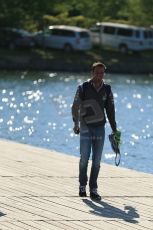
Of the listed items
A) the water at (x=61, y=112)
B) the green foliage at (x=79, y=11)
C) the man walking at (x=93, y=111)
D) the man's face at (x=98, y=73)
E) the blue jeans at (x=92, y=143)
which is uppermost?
the man's face at (x=98, y=73)

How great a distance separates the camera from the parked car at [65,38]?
51375 mm

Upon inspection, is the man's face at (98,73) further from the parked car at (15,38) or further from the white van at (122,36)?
the white van at (122,36)

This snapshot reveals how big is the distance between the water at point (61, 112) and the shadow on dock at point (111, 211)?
667 cm

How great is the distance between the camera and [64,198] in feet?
31.8

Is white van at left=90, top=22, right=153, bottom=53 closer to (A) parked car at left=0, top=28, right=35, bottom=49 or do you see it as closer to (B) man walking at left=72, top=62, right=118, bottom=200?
(A) parked car at left=0, top=28, right=35, bottom=49

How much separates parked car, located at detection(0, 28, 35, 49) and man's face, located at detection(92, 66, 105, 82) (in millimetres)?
41393

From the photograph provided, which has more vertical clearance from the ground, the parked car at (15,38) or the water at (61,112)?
the parked car at (15,38)

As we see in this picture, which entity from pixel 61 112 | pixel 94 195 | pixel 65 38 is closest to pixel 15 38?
pixel 65 38

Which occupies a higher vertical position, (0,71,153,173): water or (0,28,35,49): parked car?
(0,28,35,49): parked car

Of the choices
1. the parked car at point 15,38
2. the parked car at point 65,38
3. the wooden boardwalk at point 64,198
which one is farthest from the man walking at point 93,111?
the parked car at point 65,38

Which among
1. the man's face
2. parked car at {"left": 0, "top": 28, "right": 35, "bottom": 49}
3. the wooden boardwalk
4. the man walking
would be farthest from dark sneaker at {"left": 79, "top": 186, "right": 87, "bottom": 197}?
parked car at {"left": 0, "top": 28, "right": 35, "bottom": 49}

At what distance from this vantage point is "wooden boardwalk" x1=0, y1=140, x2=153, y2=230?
27.2 ft

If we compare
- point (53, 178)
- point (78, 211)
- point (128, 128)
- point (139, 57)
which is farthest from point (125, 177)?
point (139, 57)

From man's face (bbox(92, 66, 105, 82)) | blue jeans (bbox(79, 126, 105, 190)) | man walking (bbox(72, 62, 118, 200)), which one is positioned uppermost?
man's face (bbox(92, 66, 105, 82))
